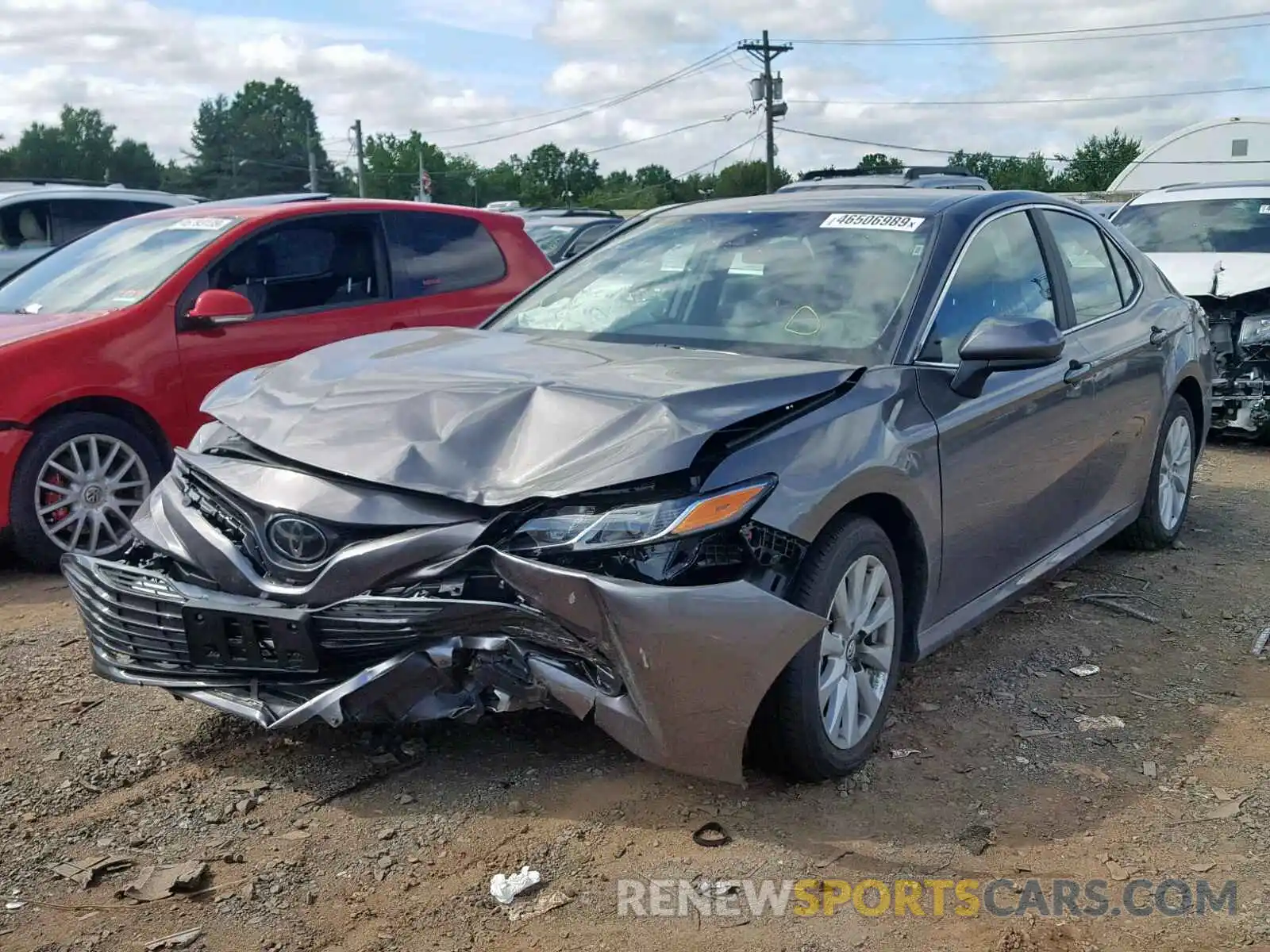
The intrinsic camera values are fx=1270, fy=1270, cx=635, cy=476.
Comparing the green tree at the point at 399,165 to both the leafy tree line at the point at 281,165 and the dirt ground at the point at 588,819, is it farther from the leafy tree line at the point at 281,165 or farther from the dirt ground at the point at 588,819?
the dirt ground at the point at 588,819

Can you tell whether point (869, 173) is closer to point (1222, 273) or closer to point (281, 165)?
point (1222, 273)

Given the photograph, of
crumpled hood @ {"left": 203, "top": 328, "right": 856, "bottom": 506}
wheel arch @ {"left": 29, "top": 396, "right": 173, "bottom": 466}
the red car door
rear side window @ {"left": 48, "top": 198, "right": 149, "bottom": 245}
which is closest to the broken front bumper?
crumpled hood @ {"left": 203, "top": 328, "right": 856, "bottom": 506}

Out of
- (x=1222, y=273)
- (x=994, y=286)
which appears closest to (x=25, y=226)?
(x=994, y=286)

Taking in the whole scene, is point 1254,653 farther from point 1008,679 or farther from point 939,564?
point 939,564

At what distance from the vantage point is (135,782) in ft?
11.4

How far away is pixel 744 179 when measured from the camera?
230 feet

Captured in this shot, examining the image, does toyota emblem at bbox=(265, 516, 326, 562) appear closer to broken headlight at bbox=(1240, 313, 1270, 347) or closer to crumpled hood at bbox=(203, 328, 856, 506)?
crumpled hood at bbox=(203, 328, 856, 506)

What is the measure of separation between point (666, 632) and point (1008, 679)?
1932 mm

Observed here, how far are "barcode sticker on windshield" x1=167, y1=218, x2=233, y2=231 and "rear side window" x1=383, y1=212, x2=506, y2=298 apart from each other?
911 millimetres

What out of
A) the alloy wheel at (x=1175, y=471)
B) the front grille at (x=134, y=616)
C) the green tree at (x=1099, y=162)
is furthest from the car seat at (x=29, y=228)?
the green tree at (x=1099, y=162)

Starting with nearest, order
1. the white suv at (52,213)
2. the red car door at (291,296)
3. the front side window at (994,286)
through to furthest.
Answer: the front side window at (994,286) → the red car door at (291,296) → the white suv at (52,213)

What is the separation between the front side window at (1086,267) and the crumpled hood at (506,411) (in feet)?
5.67

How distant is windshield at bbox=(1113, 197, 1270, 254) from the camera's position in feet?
31.4

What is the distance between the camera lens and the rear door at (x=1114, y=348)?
493 cm
